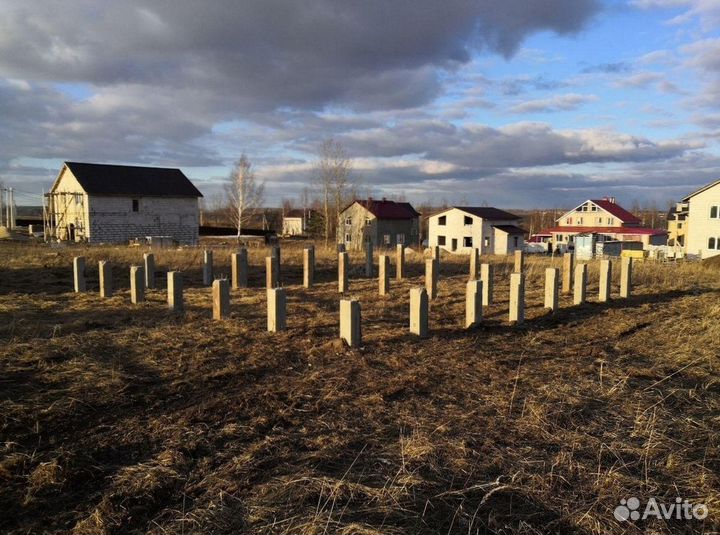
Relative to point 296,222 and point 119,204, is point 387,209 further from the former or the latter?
point 296,222

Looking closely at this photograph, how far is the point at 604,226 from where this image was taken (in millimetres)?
66000

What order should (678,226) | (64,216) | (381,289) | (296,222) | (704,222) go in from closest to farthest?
(381,289) < (64,216) < (704,222) < (678,226) < (296,222)

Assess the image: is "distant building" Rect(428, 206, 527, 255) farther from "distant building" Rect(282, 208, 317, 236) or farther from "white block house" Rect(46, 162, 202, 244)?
"distant building" Rect(282, 208, 317, 236)

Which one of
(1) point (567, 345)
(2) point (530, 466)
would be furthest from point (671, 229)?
(2) point (530, 466)

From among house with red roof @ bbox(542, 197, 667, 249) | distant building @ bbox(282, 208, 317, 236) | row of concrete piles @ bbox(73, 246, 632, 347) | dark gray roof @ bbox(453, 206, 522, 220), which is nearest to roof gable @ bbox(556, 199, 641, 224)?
house with red roof @ bbox(542, 197, 667, 249)

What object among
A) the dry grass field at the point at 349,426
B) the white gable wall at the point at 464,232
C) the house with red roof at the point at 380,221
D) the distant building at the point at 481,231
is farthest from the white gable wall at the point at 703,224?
the dry grass field at the point at 349,426

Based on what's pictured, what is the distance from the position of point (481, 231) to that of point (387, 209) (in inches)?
418

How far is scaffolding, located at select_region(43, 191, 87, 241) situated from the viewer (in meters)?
37.2

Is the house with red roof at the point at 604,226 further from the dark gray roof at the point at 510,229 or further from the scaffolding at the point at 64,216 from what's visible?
the scaffolding at the point at 64,216

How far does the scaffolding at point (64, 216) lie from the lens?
122 ft

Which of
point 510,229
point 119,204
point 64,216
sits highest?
point 119,204

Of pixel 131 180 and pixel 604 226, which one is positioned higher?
pixel 131 180

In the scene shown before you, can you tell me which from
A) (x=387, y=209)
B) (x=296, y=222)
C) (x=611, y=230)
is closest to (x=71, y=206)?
(x=387, y=209)

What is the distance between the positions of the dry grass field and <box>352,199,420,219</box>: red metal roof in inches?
1926
